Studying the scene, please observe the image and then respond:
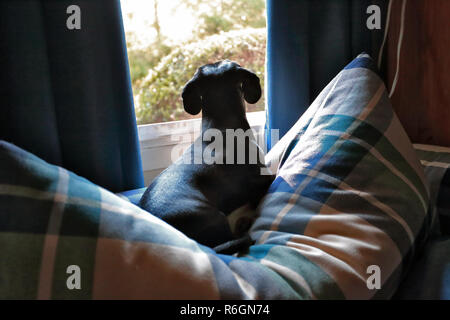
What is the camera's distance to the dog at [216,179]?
84 cm

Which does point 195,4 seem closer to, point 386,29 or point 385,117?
point 386,29

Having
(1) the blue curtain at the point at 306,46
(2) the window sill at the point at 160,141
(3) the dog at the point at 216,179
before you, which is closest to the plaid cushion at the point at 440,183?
(3) the dog at the point at 216,179

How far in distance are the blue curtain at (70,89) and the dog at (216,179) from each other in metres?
0.31

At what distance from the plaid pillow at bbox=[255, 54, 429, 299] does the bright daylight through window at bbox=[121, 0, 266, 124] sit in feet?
3.13

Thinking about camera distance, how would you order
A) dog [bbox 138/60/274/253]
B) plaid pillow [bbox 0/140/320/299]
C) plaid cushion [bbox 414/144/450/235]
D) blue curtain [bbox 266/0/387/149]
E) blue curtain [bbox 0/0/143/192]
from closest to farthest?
1. plaid pillow [bbox 0/140/320/299]
2. dog [bbox 138/60/274/253]
3. plaid cushion [bbox 414/144/450/235]
4. blue curtain [bbox 0/0/143/192]
5. blue curtain [bbox 266/0/387/149]

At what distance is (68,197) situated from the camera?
62 centimetres

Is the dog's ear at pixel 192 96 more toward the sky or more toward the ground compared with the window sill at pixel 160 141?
more toward the sky

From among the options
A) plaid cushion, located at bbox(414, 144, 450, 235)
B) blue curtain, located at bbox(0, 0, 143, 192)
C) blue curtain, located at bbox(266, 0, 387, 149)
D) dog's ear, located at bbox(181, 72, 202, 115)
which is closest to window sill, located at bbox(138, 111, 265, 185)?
blue curtain, located at bbox(0, 0, 143, 192)

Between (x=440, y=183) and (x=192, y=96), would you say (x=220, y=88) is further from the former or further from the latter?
(x=440, y=183)

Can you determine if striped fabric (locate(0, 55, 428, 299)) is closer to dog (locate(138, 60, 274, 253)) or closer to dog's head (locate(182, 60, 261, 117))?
dog (locate(138, 60, 274, 253))

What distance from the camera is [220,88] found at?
108cm

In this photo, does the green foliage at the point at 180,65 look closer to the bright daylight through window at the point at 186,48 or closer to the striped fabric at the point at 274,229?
the bright daylight through window at the point at 186,48

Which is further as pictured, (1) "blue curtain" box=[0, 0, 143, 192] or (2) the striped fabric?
(1) "blue curtain" box=[0, 0, 143, 192]

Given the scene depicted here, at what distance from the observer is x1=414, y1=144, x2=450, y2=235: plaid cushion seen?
3.38 ft
